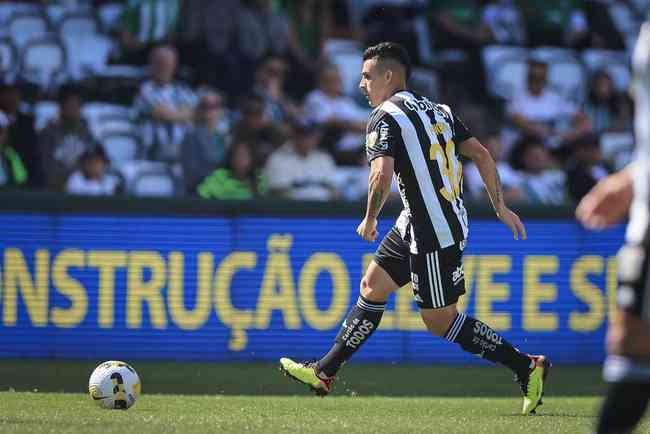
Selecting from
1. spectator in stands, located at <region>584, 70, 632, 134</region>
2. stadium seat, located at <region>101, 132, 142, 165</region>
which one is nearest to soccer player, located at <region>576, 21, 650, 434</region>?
stadium seat, located at <region>101, 132, 142, 165</region>

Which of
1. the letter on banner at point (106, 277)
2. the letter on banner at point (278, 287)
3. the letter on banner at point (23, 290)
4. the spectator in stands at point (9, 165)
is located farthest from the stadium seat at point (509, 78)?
the letter on banner at point (23, 290)

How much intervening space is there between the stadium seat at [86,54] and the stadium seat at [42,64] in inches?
7.3

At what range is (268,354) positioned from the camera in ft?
37.9

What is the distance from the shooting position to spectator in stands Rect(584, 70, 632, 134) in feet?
55.6

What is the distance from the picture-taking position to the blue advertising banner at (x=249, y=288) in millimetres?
11266

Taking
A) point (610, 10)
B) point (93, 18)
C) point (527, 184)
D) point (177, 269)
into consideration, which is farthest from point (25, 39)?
point (610, 10)

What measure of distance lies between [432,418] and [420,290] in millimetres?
783

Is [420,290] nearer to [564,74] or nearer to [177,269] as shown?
[177,269]

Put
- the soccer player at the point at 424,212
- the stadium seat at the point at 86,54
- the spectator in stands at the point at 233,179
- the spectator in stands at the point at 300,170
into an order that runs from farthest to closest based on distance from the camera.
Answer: the stadium seat at the point at 86,54 < the spectator in stands at the point at 300,170 < the spectator in stands at the point at 233,179 < the soccer player at the point at 424,212

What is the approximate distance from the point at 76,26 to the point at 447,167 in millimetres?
8857

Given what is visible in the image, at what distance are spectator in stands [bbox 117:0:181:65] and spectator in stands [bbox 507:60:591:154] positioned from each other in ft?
14.3

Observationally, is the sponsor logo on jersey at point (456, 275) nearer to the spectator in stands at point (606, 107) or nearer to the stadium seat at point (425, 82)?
the stadium seat at point (425, 82)

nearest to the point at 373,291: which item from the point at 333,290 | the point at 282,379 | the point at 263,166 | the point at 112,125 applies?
the point at 282,379

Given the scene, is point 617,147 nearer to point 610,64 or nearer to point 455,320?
point 610,64
